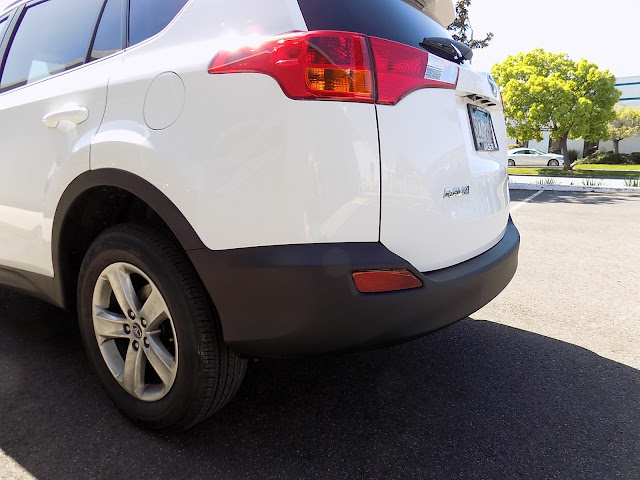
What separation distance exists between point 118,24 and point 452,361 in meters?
2.29

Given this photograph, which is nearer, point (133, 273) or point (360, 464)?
point (360, 464)

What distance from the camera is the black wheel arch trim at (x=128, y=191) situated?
1.61 m

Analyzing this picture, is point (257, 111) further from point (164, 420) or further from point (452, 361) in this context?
point (452, 361)

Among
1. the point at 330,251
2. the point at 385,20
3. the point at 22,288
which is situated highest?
the point at 385,20

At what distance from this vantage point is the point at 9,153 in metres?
2.34

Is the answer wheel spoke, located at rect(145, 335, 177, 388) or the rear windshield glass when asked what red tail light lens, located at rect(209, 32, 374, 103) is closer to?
the rear windshield glass

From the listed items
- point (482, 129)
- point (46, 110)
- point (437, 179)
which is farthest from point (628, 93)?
point (46, 110)

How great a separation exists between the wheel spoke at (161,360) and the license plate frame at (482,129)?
1.51m

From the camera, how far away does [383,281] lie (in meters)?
1.54

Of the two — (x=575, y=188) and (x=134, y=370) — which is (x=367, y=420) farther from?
(x=575, y=188)

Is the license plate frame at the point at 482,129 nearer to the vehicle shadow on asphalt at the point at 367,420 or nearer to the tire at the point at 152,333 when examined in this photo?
the vehicle shadow on asphalt at the point at 367,420

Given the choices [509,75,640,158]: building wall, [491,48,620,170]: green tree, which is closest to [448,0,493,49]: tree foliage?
[491,48,620,170]: green tree

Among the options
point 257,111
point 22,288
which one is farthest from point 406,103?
point 22,288

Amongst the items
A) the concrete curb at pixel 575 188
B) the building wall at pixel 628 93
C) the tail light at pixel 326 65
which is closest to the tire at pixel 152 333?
the tail light at pixel 326 65
